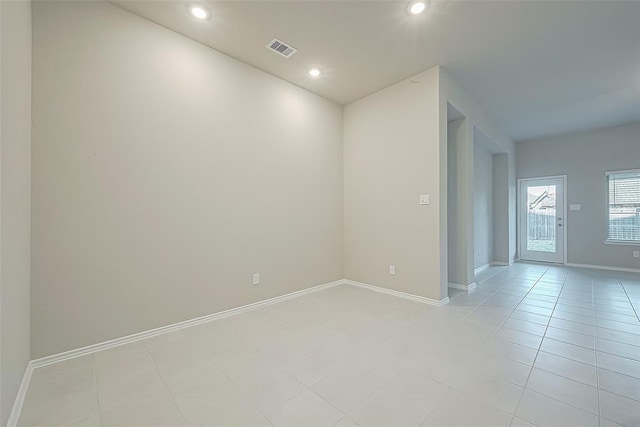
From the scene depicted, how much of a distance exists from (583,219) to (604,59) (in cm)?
414

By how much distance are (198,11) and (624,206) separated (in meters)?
8.19

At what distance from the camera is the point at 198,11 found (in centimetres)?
238

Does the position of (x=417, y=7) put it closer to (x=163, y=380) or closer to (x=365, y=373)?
(x=365, y=373)

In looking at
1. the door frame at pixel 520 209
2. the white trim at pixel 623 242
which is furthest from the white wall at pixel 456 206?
the white trim at pixel 623 242

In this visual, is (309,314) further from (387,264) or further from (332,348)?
(387,264)

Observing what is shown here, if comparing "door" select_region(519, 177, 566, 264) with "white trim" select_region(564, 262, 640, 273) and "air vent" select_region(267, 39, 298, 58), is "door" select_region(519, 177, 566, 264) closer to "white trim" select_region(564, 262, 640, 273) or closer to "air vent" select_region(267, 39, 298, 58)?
"white trim" select_region(564, 262, 640, 273)

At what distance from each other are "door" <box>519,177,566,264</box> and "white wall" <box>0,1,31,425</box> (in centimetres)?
855

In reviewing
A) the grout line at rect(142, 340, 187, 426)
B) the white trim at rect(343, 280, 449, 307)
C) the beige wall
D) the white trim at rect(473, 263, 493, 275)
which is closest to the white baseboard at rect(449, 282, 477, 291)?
the white trim at rect(343, 280, 449, 307)

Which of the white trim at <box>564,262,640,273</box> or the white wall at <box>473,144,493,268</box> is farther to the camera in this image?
the white wall at <box>473,144,493,268</box>

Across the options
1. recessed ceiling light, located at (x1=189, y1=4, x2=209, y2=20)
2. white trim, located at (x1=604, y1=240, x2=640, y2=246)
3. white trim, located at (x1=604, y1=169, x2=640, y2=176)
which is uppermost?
recessed ceiling light, located at (x1=189, y1=4, x2=209, y2=20)

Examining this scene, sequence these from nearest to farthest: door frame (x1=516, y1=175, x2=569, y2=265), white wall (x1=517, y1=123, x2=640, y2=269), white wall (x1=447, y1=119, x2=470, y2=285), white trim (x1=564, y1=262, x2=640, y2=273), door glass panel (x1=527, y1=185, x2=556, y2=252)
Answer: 1. white wall (x1=447, y1=119, x2=470, y2=285)
2. white trim (x1=564, y1=262, x2=640, y2=273)
3. white wall (x1=517, y1=123, x2=640, y2=269)
4. door frame (x1=516, y1=175, x2=569, y2=265)
5. door glass panel (x1=527, y1=185, x2=556, y2=252)

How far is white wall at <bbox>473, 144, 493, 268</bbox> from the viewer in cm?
538

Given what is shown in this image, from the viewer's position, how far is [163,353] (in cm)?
213

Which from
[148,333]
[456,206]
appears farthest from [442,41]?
[148,333]
